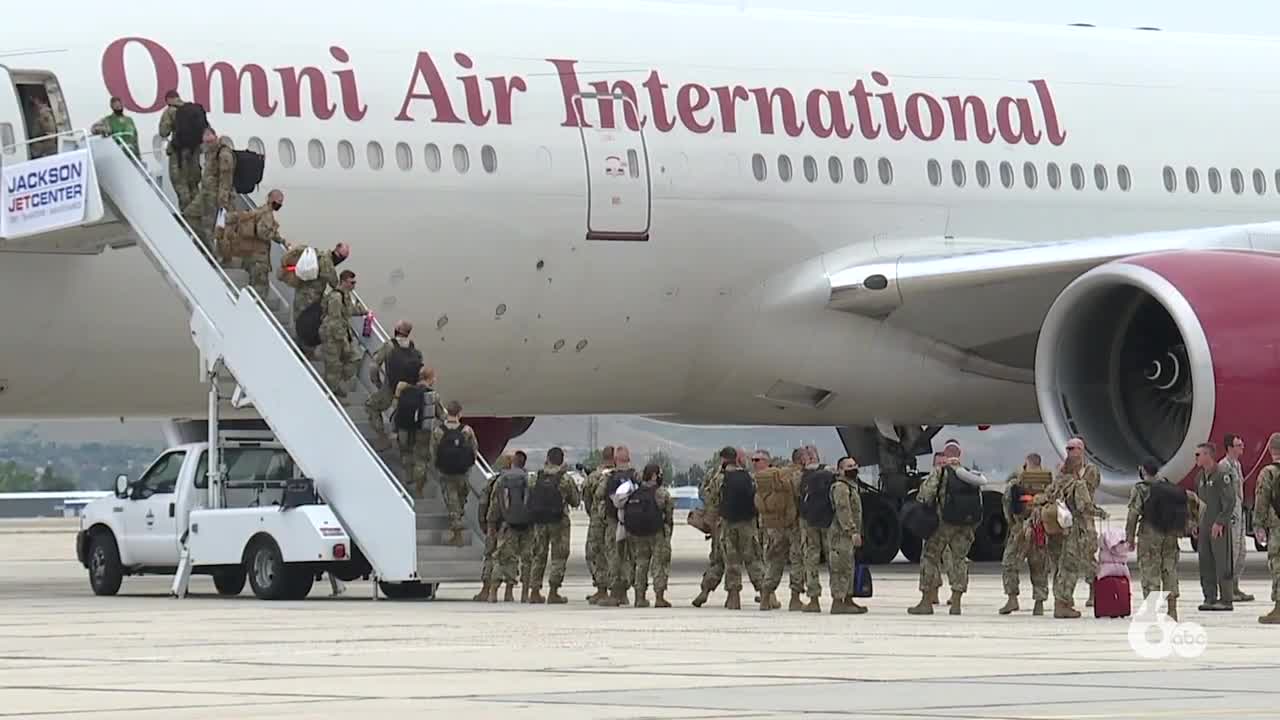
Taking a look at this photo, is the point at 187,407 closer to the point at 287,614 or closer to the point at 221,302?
the point at 221,302

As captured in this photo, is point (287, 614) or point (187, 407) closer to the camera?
point (287, 614)

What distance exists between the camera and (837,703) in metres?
9.66

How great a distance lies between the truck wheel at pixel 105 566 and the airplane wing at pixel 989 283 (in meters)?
5.87

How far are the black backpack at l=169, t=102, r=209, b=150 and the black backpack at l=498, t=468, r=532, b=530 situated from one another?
10.1 ft

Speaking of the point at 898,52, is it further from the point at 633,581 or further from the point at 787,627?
the point at 787,627

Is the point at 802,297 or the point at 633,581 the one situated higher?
the point at 802,297

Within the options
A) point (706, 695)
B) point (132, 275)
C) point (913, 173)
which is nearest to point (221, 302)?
point (132, 275)

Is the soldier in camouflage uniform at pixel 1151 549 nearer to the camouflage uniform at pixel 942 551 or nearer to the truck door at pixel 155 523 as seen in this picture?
the camouflage uniform at pixel 942 551

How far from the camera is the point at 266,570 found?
17.2 meters

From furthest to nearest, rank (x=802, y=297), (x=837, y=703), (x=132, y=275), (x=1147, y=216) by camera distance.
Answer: (x=1147, y=216), (x=802, y=297), (x=132, y=275), (x=837, y=703)

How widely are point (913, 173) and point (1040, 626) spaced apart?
7.94 m

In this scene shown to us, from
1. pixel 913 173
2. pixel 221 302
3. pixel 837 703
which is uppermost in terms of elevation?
pixel 913 173

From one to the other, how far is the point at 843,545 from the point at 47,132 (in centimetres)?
607

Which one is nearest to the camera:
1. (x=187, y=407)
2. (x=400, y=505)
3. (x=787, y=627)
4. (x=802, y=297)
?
(x=787, y=627)
